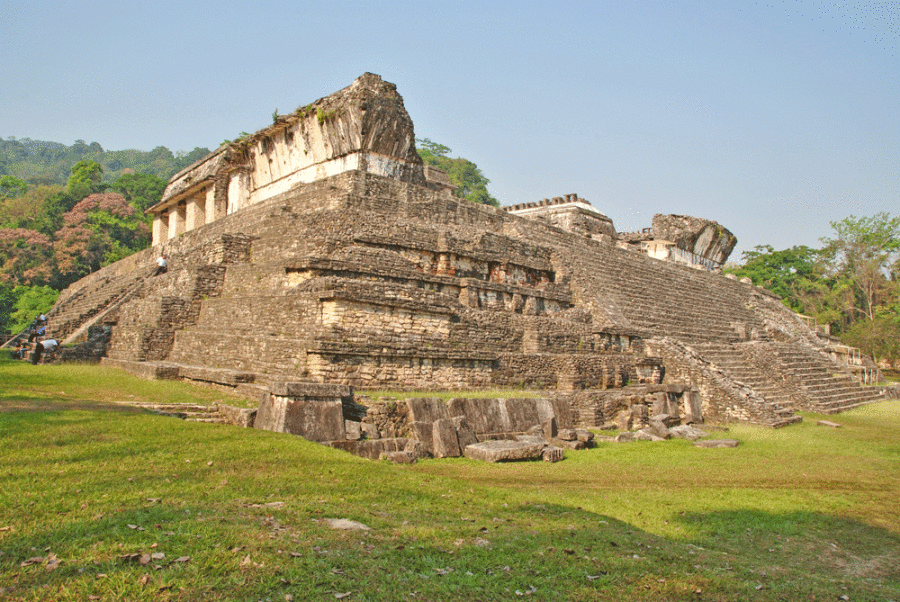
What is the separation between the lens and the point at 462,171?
5156cm

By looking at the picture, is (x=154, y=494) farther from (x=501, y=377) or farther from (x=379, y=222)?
(x=379, y=222)

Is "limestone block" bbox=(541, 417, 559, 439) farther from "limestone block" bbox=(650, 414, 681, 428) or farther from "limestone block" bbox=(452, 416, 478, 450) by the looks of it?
"limestone block" bbox=(650, 414, 681, 428)

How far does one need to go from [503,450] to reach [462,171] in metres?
45.3

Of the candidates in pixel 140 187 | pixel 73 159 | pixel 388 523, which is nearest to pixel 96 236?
pixel 140 187

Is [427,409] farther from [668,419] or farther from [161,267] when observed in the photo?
[161,267]

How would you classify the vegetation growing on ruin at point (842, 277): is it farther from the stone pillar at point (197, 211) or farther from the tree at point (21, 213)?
the tree at point (21, 213)

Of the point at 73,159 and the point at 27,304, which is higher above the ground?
the point at 73,159

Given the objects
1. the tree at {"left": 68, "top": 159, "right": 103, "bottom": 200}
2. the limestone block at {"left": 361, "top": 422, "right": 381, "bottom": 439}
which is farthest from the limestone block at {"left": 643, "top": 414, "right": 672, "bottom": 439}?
the tree at {"left": 68, "top": 159, "right": 103, "bottom": 200}

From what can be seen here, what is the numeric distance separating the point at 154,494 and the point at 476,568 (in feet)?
8.16

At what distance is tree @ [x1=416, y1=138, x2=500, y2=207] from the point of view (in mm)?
50812

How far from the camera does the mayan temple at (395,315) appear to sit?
9727 millimetres

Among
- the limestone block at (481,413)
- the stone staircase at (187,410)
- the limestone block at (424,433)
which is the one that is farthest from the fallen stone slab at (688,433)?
the stone staircase at (187,410)

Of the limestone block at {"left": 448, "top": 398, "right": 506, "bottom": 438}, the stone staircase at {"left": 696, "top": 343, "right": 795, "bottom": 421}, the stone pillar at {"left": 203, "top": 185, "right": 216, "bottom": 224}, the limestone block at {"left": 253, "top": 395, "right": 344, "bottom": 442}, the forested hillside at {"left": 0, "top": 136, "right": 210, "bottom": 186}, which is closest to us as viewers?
the limestone block at {"left": 253, "top": 395, "right": 344, "bottom": 442}

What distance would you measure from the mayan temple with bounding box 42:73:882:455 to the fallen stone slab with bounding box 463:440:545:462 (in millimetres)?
311
